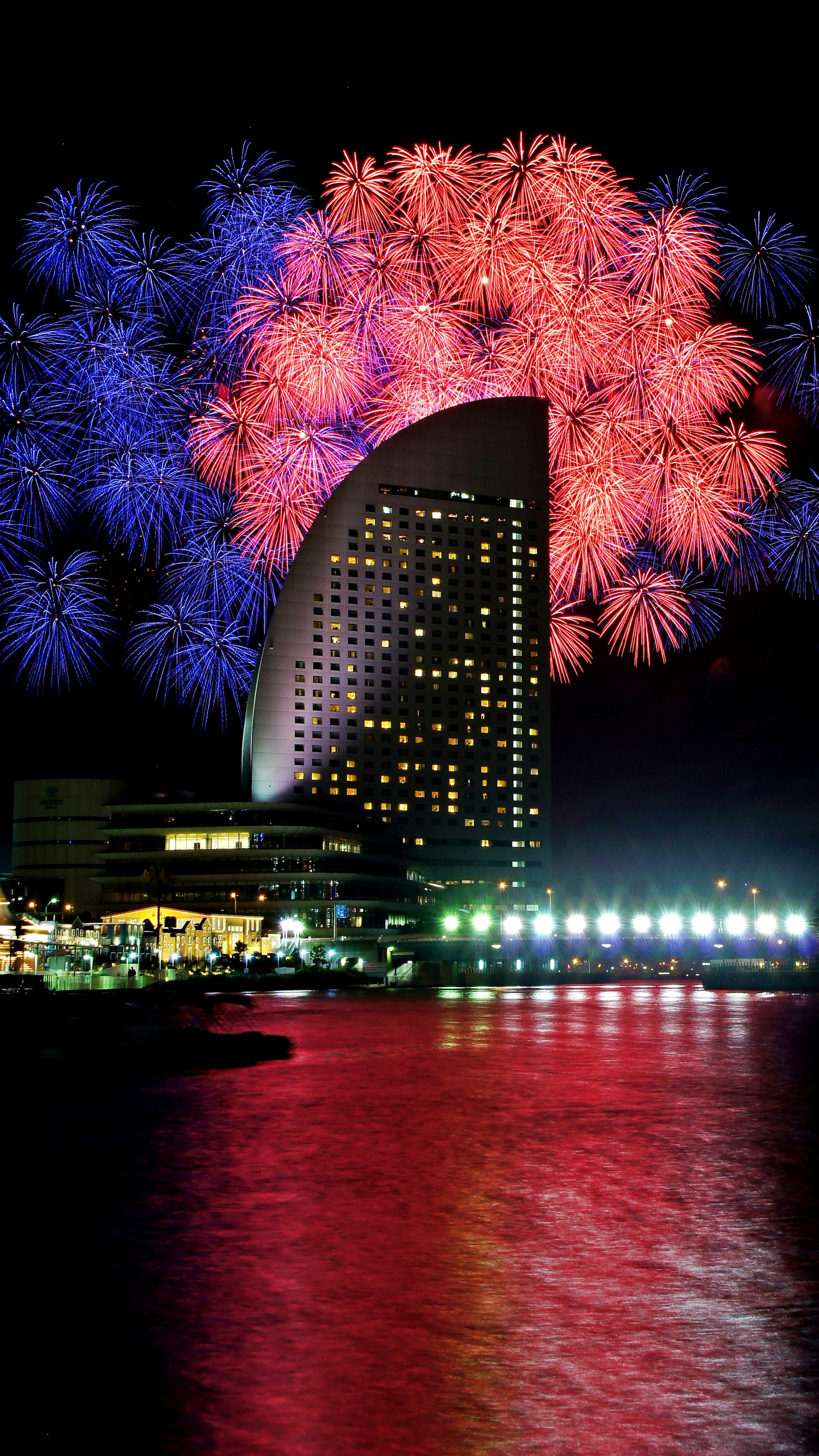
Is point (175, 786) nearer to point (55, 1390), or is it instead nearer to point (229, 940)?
point (229, 940)

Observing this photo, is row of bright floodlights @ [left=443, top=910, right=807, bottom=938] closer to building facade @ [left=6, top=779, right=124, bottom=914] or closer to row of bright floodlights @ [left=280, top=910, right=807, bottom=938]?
row of bright floodlights @ [left=280, top=910, right=807, bottom=938]

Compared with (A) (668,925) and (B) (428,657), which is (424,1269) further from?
(B) (428,657)

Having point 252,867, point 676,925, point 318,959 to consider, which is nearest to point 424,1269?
point 318,959

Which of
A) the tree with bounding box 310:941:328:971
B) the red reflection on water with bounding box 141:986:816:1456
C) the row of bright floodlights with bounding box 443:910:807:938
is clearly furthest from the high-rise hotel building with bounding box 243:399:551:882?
the red reflection on water with bounding box 141:986:816:1456

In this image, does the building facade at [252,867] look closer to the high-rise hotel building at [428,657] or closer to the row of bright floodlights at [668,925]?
the row of bright floodlights at [668,925]

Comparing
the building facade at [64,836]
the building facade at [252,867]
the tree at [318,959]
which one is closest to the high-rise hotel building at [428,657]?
the building facade at [252,867]
